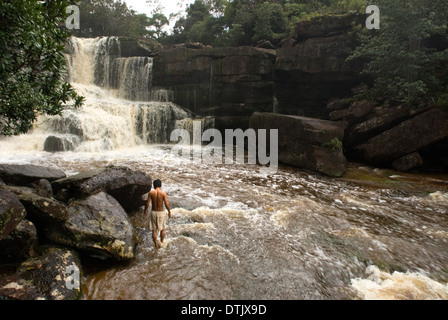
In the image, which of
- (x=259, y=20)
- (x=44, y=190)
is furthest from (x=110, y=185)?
(x=259, y=20)

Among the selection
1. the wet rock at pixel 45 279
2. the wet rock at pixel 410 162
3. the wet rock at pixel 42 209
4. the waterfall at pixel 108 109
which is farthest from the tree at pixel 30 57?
the wet rock at pixel 410 162

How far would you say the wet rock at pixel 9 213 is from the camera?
3338 mm

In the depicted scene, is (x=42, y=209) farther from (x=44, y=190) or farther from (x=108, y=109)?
(x=108, y=109)

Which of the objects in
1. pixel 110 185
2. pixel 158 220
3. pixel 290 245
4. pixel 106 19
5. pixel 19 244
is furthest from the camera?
pixel 106 19

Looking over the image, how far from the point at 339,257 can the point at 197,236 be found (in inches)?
112

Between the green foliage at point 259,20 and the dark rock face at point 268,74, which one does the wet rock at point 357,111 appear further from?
the green foliage at point 259,20

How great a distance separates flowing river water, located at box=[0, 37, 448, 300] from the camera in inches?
154

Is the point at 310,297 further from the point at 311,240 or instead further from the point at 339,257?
the point at 311,240

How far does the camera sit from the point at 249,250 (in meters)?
4.95

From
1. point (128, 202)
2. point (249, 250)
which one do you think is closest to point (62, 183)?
point (128, 202)

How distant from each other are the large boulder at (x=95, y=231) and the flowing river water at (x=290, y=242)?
11.7 inches

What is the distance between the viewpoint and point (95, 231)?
429cm

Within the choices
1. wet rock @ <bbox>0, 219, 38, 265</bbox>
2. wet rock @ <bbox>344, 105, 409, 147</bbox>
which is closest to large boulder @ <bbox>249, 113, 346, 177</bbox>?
wet rock @ <bbox>344, 105, 409, 147</bbox>

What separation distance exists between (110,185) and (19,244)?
2258 millimetres
